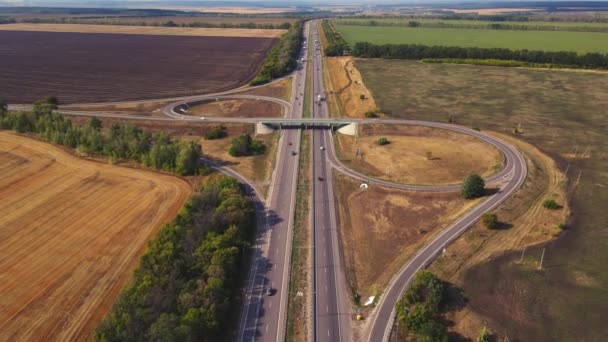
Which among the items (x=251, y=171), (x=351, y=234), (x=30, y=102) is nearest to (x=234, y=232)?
(x=351, y=234)

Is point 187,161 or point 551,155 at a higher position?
point 551,155

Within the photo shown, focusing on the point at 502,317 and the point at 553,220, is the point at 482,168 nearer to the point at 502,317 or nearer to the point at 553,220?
the point at 553,220

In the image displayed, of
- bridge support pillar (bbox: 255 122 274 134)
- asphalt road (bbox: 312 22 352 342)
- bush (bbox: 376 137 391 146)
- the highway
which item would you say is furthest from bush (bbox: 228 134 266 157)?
bush (bbox: 376 137 391 146)

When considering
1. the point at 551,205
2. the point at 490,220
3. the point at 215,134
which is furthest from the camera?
the point at 215,134

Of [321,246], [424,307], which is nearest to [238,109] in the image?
[321,246]

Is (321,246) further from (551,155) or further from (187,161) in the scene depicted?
(551,155)
